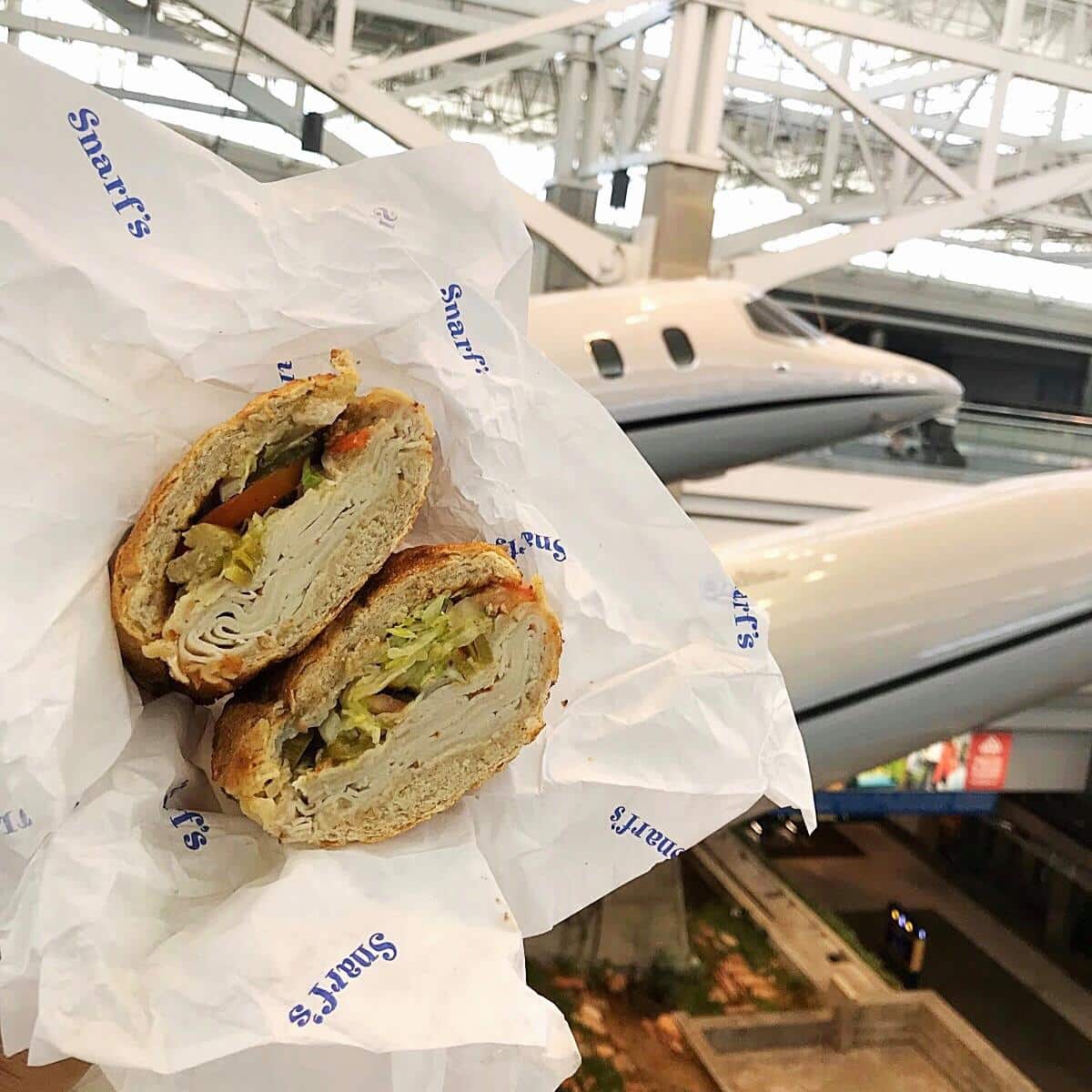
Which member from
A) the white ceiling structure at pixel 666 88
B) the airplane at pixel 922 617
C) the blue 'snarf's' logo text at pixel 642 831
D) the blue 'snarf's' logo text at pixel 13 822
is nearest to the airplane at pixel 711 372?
the white ceiling structure at pixel 666 88

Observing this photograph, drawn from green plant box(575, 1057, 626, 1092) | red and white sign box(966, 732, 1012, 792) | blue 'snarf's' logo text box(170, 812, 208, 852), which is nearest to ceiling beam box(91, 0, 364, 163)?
green plant box(575, 1057, 626, 1092)

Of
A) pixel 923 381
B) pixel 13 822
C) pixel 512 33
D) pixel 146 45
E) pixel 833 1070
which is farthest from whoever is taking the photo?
pixel 512 33

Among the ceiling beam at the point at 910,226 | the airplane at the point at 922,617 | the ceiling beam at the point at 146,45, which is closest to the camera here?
the airplane at the point at 922,617

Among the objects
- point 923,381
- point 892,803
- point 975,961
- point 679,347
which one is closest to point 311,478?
point 679,347

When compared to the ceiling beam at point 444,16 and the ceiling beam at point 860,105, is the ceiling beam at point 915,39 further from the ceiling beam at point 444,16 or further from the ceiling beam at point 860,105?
the ceiling beam at point 444,16

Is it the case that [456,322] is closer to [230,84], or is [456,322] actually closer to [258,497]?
[258,497]

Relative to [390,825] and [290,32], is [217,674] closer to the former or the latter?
[390,825]
